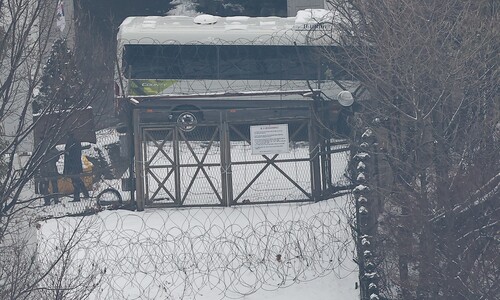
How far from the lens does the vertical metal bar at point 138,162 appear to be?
15672mm

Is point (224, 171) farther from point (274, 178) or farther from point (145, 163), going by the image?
point (145, 163)

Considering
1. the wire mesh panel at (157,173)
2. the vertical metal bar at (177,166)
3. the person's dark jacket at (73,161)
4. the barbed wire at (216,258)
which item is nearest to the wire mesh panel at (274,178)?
the vertical metal bar at (177,166)

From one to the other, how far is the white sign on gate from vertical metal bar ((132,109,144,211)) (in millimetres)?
1854

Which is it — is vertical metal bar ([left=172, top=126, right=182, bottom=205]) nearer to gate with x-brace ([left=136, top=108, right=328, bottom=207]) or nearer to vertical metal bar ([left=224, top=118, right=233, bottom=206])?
gate with x-brace ([left=136, top=108, right=328, bottom=207])

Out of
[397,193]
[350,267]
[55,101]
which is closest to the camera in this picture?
[55,101]

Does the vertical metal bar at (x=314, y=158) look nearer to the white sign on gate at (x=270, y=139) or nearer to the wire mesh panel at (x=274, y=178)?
the wire mesh panel at (x=274, y=178)

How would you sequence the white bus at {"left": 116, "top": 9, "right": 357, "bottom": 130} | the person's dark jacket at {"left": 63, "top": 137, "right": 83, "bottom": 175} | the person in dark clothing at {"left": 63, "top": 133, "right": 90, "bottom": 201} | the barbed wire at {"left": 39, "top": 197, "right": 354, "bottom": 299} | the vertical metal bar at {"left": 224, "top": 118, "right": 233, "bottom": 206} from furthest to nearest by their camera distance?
the white bus at {"left": 116, "top": 9, "right": 357, "bottom": 130}
the person's dark jacket at {"left": 63, "top": 137, "right": 83, "bottom": 175}
the person in dark clothing at {"left": 63, "top": 133, "right": 90, "bottom": 201}
the vertical metal bar at {"left": 224, "top": 118, "right": 233, "bottom": 206}
the barbed wire at {"left": 39, "top": 197, "right": 354, "bottom": 299}

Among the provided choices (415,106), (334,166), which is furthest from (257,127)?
(415,106)

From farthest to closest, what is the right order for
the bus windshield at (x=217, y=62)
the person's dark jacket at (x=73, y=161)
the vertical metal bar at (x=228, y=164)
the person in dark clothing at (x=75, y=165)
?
the bus windshield at (x=217, y=62) → the person's dark jacket at (x=73, y=161) → the person in dark clothing at (x=75, y=165) → the vertical metal bar at (x=228, y=164)

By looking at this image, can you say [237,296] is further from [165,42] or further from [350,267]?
[165,42]

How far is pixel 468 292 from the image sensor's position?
9680 millimetres

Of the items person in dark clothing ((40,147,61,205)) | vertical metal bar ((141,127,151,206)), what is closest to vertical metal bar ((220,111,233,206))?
vertical metal bar ((141,127,151,206))

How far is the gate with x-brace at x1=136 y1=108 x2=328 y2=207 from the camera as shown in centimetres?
1566

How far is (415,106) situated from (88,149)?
415 inches
